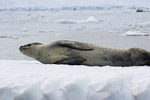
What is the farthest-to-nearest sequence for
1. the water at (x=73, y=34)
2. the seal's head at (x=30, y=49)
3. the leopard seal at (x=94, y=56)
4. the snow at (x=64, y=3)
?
the snow at (x=64, y=3), the water at (x=73, y=34), the seal's head at (x=30, y=49), the leopard seal at (x=94, y=56)

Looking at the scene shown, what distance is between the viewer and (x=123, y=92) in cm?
252

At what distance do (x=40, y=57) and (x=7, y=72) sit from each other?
3.37ft

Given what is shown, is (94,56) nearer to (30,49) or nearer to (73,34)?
(30,49)

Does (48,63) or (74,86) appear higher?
(74,86)

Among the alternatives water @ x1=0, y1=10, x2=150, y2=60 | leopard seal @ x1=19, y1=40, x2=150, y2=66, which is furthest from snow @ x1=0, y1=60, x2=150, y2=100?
water @ x1=0, y1=10, x2=150, y2=60

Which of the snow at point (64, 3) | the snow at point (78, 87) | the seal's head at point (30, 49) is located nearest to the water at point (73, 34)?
the seal's head at point (30, 49)

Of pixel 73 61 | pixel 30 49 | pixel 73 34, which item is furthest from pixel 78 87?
pixel 73 34

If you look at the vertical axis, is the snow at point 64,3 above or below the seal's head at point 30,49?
below

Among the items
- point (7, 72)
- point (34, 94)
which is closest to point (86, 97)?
point (34, 94)

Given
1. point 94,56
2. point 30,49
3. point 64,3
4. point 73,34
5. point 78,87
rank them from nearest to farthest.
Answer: point 78,87
point 94,56
point 30,49
point 73,34
point 64,3

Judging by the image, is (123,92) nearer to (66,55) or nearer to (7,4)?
(66,55)

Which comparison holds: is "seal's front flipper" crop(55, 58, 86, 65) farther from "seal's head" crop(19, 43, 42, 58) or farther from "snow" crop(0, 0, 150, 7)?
"snow" crop(0, 0, 150, 7)

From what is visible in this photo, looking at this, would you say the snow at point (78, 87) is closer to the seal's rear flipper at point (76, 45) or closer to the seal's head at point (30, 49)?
the seal's rear flipper at point (76, 45)

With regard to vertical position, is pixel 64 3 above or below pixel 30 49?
below
